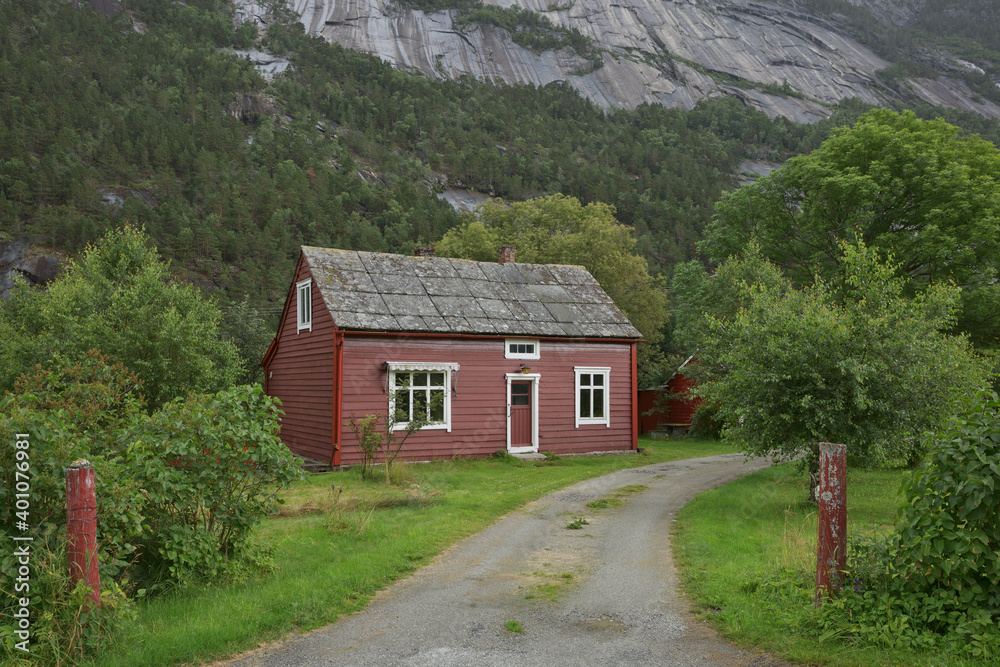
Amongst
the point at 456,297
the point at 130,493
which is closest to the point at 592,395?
the point at 456,297

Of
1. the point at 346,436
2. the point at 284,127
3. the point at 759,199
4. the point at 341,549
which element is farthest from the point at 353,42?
the point at 341,549

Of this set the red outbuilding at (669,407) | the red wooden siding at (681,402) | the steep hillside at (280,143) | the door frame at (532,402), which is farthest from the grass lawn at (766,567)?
the steep hillside at (280,143)

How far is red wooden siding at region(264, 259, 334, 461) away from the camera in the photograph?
19.4 m

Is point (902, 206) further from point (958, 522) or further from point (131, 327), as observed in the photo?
point (131, 327)

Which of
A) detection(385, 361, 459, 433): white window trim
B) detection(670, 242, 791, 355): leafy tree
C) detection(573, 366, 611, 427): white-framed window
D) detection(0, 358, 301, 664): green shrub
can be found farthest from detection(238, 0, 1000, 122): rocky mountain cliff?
detection(0, 358, 301, 664): green shrub

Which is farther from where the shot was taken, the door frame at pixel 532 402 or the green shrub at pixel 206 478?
the door frame at pixel 532 402

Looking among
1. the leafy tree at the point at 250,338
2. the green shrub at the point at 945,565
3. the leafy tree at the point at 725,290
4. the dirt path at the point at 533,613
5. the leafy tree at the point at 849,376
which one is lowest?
the dirt path at the point at 533,613

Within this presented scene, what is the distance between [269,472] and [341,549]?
2.08 m

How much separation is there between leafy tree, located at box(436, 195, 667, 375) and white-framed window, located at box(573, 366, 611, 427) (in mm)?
14339

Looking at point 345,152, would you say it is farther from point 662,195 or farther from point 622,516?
point 622,516

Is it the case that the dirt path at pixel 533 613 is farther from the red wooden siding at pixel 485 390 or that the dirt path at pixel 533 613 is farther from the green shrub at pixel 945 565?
the red wooden siding at pixel 485 390

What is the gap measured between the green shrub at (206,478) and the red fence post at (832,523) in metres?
5.30

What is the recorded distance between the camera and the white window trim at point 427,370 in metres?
19.1

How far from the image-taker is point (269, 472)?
732cm
